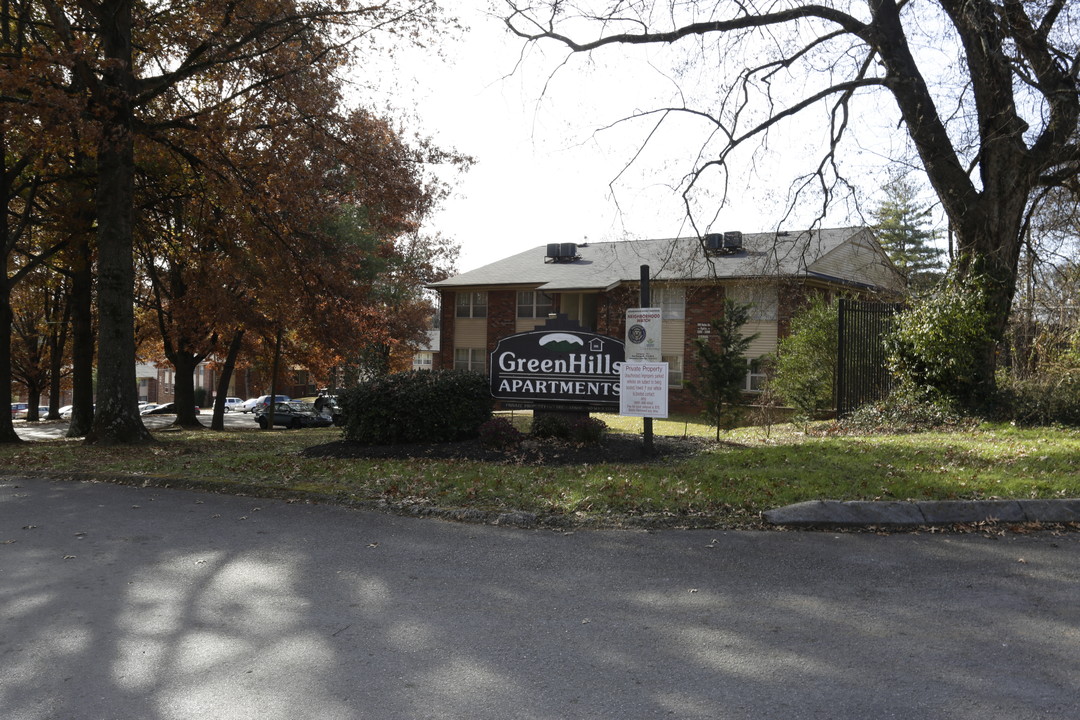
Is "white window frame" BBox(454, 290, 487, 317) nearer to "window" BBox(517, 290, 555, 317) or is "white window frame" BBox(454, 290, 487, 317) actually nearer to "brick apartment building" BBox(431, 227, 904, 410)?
"brick apartment building" BBox(431, 227, 904, 410)

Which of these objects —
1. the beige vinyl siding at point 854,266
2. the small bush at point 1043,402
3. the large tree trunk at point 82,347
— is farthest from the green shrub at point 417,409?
the beige vinyl siding at point 854,266

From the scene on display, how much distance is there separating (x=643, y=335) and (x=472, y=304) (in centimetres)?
2856

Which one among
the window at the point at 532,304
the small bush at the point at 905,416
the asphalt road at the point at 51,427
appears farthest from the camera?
the window at the point at 532,304

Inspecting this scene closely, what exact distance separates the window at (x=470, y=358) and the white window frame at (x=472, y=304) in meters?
1.71

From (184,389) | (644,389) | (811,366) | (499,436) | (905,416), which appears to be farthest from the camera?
(184,389)

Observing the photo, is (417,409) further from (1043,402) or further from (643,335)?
(1043,402)

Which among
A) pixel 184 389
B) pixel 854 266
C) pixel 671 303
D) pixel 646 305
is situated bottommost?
pixel 184 389

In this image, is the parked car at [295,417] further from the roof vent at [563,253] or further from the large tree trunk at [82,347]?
the large tree trunk at [82,347]

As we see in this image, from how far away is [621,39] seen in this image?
15531 millimetres

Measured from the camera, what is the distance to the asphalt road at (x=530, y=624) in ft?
12.5

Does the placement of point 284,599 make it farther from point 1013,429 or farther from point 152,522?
point 1013,429

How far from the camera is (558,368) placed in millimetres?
Result: 12648

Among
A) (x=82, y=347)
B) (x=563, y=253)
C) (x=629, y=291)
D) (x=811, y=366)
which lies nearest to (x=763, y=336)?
(x=629, y=291)

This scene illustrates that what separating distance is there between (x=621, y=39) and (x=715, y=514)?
11.0 m
